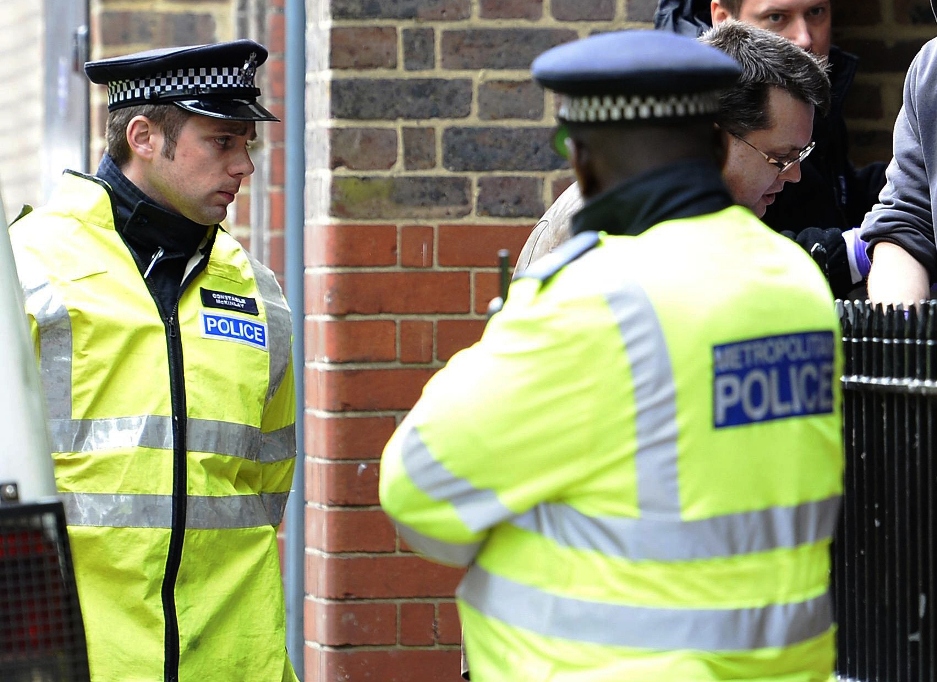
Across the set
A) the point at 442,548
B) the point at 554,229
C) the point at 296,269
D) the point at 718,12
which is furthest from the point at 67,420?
the point at 718,12

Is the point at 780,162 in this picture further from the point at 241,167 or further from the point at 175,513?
the point at 175,513

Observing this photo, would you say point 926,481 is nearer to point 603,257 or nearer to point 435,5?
point 603,257

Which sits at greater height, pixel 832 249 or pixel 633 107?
pixel 633 107

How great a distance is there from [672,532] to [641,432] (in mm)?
137

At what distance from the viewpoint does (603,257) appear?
2.02 meters

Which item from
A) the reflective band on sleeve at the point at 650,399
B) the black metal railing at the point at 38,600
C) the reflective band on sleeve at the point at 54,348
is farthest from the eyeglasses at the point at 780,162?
the black metal railing at the point at 38,600

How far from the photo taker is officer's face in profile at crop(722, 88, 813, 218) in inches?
119

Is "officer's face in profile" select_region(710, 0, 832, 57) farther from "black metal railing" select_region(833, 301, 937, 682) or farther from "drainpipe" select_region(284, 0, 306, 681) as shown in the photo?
"drainpipe" select_region(284, 0, 306, 681)

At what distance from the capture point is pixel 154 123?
3289 millimetres

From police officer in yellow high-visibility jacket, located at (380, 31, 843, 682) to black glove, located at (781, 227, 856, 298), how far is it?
4.73 feet

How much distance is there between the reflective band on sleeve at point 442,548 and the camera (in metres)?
2.09

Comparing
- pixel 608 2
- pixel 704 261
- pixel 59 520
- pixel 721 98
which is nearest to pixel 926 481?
pixel 721 98

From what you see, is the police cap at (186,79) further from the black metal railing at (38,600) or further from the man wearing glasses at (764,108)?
the black metal railing at (38,600)

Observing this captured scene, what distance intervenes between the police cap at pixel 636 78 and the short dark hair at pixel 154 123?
1.39m
